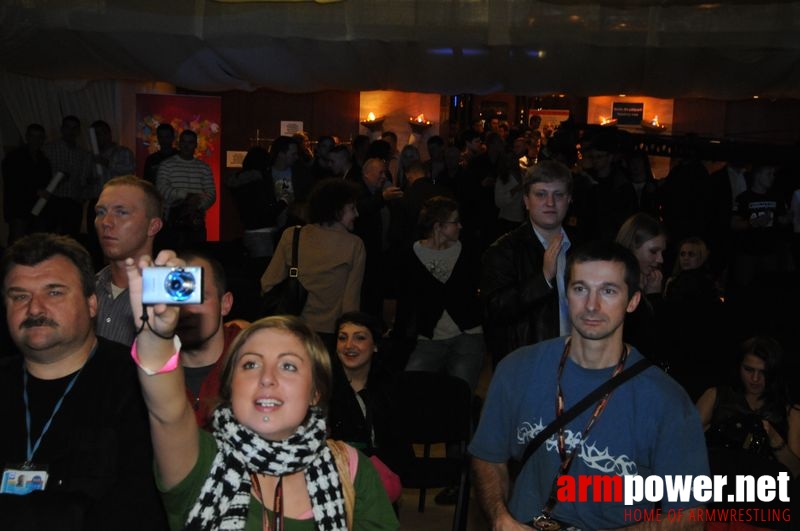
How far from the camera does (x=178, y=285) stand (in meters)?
2.20

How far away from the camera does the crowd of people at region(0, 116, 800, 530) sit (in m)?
2.59

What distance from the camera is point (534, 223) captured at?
469 centimetres

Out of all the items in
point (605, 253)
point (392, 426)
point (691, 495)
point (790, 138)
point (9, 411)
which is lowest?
point (392, 426)

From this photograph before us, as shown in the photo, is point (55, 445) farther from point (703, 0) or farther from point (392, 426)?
point (703, 0)

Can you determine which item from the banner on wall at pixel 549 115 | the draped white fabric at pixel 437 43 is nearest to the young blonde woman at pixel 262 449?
the draped white fabric at pixel 437 43

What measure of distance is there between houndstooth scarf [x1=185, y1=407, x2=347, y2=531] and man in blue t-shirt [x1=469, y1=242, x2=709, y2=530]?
808mm

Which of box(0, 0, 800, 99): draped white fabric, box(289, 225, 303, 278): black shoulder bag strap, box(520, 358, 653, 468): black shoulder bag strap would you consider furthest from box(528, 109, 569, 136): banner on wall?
box(520, 358, 653, 468): black shoulder bag strap

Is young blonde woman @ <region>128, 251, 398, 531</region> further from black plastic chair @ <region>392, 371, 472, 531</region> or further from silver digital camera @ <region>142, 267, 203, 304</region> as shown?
black plastic chair @ <region>392, 371, 472, 531</region>

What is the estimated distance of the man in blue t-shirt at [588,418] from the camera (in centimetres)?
308

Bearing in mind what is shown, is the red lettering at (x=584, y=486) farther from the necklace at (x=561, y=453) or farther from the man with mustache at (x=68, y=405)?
the man with mustache at (x=68, y=405)

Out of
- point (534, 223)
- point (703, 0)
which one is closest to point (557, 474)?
point (534, 223)

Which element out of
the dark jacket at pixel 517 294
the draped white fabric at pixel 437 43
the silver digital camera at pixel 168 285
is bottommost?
the dark jacket at pixel 517 294

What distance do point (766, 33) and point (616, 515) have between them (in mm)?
6179

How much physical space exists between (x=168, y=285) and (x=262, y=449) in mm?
553
